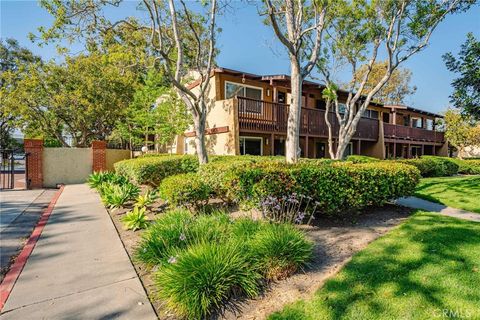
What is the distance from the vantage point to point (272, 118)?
14.8 meters

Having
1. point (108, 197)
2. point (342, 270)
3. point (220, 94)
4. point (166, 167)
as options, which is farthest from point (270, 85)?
point (342, 270)

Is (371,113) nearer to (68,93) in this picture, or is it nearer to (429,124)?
(429,124)

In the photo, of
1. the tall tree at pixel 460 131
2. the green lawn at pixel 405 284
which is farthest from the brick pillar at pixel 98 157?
the tall tree at pixel 460 131

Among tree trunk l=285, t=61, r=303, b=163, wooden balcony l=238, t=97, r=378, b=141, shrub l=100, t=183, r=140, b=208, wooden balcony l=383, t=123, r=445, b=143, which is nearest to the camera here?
shrub l=100, t=183, r=140, b=208

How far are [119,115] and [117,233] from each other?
692 inches

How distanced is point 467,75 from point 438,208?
5.65 m

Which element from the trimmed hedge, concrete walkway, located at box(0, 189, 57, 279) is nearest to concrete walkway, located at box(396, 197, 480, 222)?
the trimmed hedge

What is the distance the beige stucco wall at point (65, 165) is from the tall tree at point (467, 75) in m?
18.5

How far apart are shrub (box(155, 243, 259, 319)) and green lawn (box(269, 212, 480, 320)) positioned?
0.61m

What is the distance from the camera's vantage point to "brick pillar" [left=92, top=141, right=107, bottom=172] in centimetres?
1615

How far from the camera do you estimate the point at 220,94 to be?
15.2 m

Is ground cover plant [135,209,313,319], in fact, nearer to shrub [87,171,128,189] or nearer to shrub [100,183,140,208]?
shrub [100,183,140,208]

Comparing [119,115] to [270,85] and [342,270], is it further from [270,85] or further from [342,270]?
[342,270]

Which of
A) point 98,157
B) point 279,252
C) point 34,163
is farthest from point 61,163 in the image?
point 279,252
